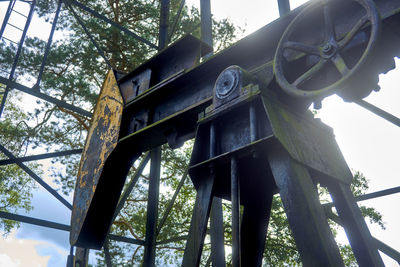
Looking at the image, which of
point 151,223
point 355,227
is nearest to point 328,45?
point 355,227

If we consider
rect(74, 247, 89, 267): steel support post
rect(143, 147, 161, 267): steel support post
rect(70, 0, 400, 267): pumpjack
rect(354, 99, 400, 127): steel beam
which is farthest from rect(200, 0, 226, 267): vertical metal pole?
rect(354, 99, 400, 127): steel beam

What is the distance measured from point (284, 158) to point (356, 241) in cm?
73

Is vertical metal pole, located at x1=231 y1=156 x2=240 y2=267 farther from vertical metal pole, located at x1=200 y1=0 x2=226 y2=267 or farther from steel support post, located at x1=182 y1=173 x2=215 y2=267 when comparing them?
vertical metal pole, located at x1=200 y1=0 x2=226 y2=267

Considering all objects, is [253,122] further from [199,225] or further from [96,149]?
[96,149]

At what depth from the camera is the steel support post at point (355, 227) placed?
7.37ft

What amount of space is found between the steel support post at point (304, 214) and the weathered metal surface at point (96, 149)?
7.24 feet

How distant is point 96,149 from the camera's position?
4152mm

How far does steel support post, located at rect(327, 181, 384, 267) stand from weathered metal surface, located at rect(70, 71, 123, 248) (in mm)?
2282

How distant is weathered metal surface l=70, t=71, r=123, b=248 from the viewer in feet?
12.6

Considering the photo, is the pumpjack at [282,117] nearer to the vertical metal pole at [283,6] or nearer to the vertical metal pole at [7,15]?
the vertical metal pole at [283,6]

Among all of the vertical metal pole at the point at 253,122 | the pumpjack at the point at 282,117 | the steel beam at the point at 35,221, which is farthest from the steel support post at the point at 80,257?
A: the vertical metal pole at the point at 253,122

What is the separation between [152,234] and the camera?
6141mm

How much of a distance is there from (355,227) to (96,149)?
9.30ft

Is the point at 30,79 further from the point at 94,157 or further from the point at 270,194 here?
the point at 270,194
